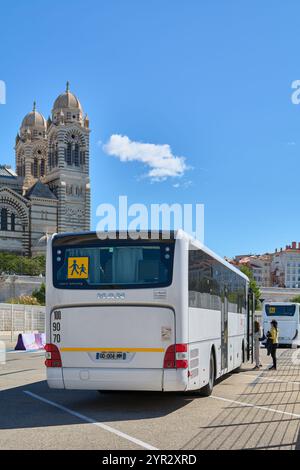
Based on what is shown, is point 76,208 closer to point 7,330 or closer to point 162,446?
point 7,330

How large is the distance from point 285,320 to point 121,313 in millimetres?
27909

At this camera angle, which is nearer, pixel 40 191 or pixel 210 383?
pixel 210 383

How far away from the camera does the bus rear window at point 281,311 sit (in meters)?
37.2

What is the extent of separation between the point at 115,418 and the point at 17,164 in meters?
133

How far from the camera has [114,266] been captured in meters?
10.3

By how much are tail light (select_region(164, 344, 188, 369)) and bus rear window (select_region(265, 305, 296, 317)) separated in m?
28.1

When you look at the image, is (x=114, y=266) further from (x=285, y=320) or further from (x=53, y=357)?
(x=285, y=320)

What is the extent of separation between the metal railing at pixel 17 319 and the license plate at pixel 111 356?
91.3ft

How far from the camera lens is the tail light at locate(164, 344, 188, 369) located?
995cm

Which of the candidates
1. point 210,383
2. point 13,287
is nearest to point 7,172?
point 13,287

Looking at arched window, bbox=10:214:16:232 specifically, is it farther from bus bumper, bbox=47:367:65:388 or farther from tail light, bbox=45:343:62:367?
bus bumper, bbox=47:367:65:388

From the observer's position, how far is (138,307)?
33.2 ft

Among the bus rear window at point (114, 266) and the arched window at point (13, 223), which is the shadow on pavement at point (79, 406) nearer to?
the bus rear window at point (114, 266)
